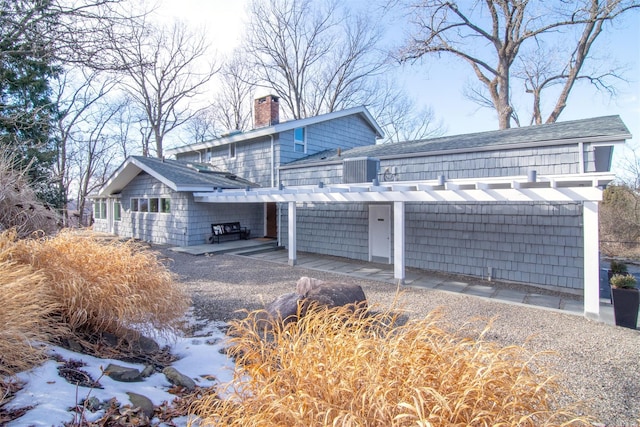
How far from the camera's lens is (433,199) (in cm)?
Answer: 722

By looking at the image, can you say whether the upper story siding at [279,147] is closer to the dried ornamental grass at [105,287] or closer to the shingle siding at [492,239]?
the shingle siding at [492,239]

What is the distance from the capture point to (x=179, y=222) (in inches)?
516

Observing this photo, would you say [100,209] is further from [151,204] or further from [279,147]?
[279,147]

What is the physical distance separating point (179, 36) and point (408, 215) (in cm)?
2038

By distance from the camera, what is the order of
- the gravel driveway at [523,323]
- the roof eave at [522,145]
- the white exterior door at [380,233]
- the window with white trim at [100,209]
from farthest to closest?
1. the window with white trim at [100,209]
2. the white exterior door at [380,233]
3. the roof eave at [522,145]
4. the gravel driveway at [523,323]

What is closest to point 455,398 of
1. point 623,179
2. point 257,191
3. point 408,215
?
point 408,215

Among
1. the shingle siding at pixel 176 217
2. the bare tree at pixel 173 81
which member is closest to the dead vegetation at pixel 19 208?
the shingle siding at pixel 176 217

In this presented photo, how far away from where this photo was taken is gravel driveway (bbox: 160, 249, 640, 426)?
335 cm

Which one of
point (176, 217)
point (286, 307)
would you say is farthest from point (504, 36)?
point (286, 307)

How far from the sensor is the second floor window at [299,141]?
46.1 ft

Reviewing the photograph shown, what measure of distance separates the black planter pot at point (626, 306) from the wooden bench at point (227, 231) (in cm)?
1197

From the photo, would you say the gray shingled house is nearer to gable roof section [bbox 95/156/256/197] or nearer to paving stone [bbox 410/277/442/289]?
gable roof section [bbox 95/156/256/197]

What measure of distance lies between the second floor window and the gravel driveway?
620 centimetres

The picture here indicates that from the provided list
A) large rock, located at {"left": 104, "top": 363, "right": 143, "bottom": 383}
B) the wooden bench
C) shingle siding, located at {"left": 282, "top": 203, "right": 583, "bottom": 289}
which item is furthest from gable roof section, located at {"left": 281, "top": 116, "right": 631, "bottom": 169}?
large rock, located at {"left": 104, "top": 363, "right": 143, "bottom": 383}
